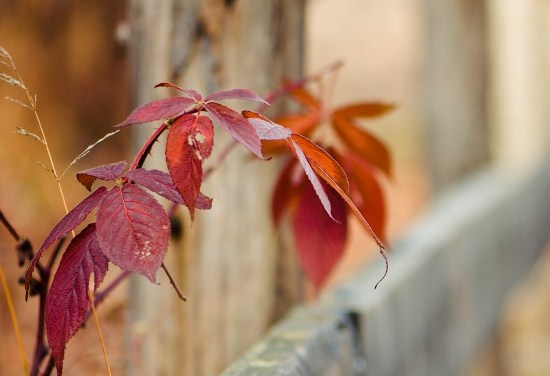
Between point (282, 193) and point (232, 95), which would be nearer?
point (232, 95)

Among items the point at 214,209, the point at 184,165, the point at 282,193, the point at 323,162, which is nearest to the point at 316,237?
the point at 282,193

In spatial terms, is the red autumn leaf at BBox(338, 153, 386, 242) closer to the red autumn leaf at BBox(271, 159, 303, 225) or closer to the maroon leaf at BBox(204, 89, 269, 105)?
the red autumn leaf at BBox(271, 159, 303, 225)

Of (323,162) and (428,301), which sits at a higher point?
(323,162)

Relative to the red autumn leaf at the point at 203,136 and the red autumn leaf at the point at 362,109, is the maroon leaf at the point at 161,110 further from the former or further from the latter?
the red autumn leaf at the point at 362,109

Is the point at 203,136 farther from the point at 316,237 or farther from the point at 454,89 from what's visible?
the point at 454,89

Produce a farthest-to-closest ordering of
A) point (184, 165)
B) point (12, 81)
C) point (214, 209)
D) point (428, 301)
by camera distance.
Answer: point (428, 301) < point (214, 209) < point (12, 81) < point (184, 165)

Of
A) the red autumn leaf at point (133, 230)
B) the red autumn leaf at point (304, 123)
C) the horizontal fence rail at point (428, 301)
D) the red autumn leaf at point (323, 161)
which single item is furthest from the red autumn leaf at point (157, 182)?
the red autumn leaf at point (304, 123)

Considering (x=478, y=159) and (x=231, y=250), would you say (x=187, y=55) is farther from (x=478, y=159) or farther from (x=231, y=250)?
(x=478, y=159)
